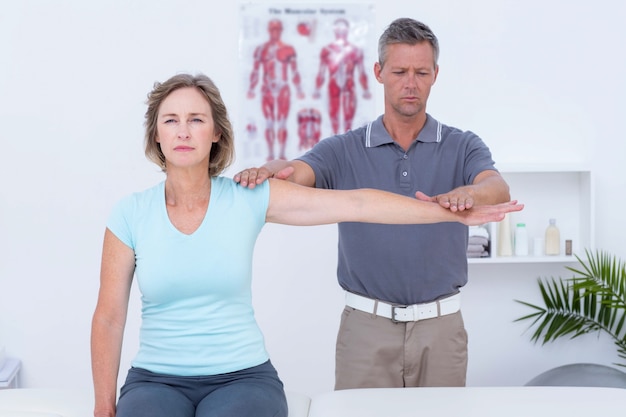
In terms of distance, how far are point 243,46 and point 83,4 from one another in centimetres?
71

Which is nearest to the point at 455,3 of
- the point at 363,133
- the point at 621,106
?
the point at 621,106

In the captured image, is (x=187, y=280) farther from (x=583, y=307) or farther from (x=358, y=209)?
(x=583, y=307)

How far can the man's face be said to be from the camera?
2412mm

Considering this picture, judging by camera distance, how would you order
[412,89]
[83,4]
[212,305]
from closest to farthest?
[212,305] → [412,89] → [83,4]

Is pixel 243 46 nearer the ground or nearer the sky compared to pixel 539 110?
nearer the sky

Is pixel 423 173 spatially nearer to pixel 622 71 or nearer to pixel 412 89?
pixel 412 89

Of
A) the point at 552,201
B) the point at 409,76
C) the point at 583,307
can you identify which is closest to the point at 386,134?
the point at 409,76

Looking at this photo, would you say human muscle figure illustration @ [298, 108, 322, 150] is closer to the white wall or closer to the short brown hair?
the white wall

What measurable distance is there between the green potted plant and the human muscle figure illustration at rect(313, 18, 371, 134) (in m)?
1.19

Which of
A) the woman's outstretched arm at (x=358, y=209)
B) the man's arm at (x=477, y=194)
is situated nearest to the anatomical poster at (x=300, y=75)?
the man's arm at (x=477, y=194)

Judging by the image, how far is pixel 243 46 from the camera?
3.61 meters

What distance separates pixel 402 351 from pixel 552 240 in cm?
142

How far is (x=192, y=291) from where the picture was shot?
1888mm

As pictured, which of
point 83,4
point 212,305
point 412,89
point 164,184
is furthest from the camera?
point 83,4
